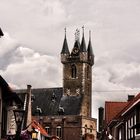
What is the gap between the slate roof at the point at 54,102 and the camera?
141m

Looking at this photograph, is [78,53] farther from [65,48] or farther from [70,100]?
[70,100]

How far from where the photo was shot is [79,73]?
147 meters

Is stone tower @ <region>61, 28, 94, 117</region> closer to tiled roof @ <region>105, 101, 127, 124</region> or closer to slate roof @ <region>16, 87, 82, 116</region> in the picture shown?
slate roof @ <region>16, 87, 82, 116</region>

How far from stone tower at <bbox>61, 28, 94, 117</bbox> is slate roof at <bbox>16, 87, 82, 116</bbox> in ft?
4.74

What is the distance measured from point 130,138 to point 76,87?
9928cm

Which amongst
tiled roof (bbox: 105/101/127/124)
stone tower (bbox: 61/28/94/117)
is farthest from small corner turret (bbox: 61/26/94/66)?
tiled roof (bbox: 105/101/127/124)

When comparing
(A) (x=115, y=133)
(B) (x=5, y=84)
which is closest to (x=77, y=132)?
(A) (x=115, y=133)

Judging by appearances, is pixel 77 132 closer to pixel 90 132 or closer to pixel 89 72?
pixel 90 132

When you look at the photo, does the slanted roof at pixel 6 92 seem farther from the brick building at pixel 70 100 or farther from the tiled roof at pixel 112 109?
the brick building at pixel 70 100

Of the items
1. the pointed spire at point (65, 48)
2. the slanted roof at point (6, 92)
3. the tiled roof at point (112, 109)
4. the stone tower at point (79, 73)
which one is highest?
the pointed spire at point (65, 48)

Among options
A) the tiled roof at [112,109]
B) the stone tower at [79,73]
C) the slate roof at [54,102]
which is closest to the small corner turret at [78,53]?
the stone tower at [79,73]

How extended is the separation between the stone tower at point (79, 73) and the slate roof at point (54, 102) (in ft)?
4.74

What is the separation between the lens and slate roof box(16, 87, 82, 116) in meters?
141

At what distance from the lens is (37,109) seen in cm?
14350
